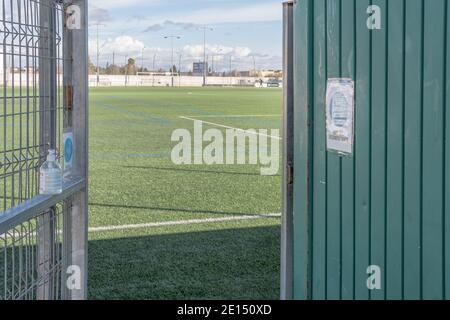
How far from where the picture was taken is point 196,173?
12164 millimetres

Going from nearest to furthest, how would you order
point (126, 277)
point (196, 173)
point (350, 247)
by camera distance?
point (350, 247)
point (126, 277)
point (196, 173)

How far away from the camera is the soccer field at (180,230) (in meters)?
5.82

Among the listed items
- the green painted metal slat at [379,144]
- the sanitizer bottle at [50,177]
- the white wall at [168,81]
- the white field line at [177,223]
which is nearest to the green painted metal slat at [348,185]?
the green painted metal slat at [379,144]

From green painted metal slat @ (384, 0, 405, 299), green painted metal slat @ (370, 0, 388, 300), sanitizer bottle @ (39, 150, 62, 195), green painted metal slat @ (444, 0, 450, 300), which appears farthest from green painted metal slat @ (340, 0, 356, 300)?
sanitizer bottle @ (39, 150, 62, 195)

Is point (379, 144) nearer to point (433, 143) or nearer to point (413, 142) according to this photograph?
point (413, 142)

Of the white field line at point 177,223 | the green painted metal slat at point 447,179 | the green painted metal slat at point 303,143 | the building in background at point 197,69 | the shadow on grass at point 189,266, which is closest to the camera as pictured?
the green painted metal slat at point 447,179

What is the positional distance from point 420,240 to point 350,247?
630 millimetres

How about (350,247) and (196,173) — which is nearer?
(350,247)

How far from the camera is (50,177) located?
3.85 meters

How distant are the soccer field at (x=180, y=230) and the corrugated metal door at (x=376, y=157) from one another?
1.91 meters

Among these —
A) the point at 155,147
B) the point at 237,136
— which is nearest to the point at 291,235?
the point at 155,147

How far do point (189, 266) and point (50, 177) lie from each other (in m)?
2.70

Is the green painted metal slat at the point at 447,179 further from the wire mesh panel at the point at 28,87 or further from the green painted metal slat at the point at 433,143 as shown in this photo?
the wire mesh panel at the point at 28,87
